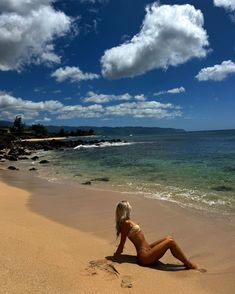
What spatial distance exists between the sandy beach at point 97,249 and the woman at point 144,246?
19cm

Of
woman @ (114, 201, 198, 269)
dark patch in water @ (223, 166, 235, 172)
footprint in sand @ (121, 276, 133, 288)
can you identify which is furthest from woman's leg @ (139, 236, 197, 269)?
dark patch in water @ (223, 166, 235, 172)

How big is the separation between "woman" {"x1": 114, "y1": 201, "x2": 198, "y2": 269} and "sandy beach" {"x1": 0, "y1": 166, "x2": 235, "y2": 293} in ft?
0.62

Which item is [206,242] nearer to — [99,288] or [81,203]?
[99,288]

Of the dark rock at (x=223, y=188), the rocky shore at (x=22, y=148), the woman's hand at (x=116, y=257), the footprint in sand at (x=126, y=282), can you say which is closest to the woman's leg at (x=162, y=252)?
the woman's hand at (x=116, y=257)

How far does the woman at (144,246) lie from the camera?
6828mm

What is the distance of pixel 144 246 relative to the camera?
711cm

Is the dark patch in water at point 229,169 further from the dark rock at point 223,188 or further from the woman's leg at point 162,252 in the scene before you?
the woman's leg at point 162,252

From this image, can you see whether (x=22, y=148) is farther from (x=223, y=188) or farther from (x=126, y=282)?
(x=126, y=282)

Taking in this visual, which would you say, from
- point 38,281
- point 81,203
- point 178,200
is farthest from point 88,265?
point 178,200

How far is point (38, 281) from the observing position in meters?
5.23

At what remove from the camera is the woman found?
22.4ft

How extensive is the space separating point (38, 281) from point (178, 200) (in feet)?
31.3

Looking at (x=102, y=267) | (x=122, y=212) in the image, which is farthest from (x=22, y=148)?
(x=102, y=267)

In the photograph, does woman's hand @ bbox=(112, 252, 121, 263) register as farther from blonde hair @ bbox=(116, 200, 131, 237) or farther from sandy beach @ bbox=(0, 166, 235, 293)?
blonde hair @ bbox=(116, 200, 131, 237)
